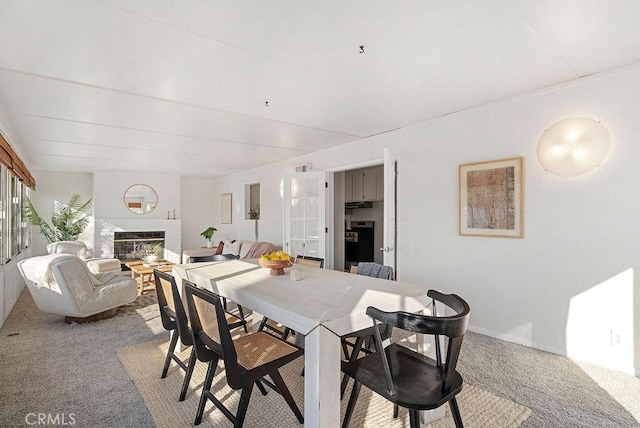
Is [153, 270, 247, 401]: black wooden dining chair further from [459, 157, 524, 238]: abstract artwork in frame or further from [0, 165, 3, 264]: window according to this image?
[0, 165, 3, 264]: window

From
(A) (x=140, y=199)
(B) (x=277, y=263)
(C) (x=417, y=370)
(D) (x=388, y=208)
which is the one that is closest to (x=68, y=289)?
(B) (x=277, y=263)

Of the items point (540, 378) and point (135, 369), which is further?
point (135, 369)

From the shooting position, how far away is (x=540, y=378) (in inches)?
96.4

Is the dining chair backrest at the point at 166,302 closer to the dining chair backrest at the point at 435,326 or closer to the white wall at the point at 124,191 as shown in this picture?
the dining chair backrest at the point at 435,326

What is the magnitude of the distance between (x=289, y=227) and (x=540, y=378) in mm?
3763

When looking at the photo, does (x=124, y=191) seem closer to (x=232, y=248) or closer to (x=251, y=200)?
(x=251, y=200)

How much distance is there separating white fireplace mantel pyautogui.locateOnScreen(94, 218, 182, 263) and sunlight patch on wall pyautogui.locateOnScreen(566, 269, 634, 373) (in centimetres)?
776

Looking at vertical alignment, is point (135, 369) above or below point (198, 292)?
below

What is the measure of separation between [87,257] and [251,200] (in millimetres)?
3411

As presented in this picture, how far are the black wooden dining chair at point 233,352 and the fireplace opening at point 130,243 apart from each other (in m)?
6.62

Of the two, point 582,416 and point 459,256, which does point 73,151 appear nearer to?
point 459,256

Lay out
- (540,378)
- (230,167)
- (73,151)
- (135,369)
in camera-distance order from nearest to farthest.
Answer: (540,378), (135,369), (73,151), (230,167)

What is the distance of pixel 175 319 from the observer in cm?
242

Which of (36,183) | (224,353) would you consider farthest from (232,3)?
(36,183)
